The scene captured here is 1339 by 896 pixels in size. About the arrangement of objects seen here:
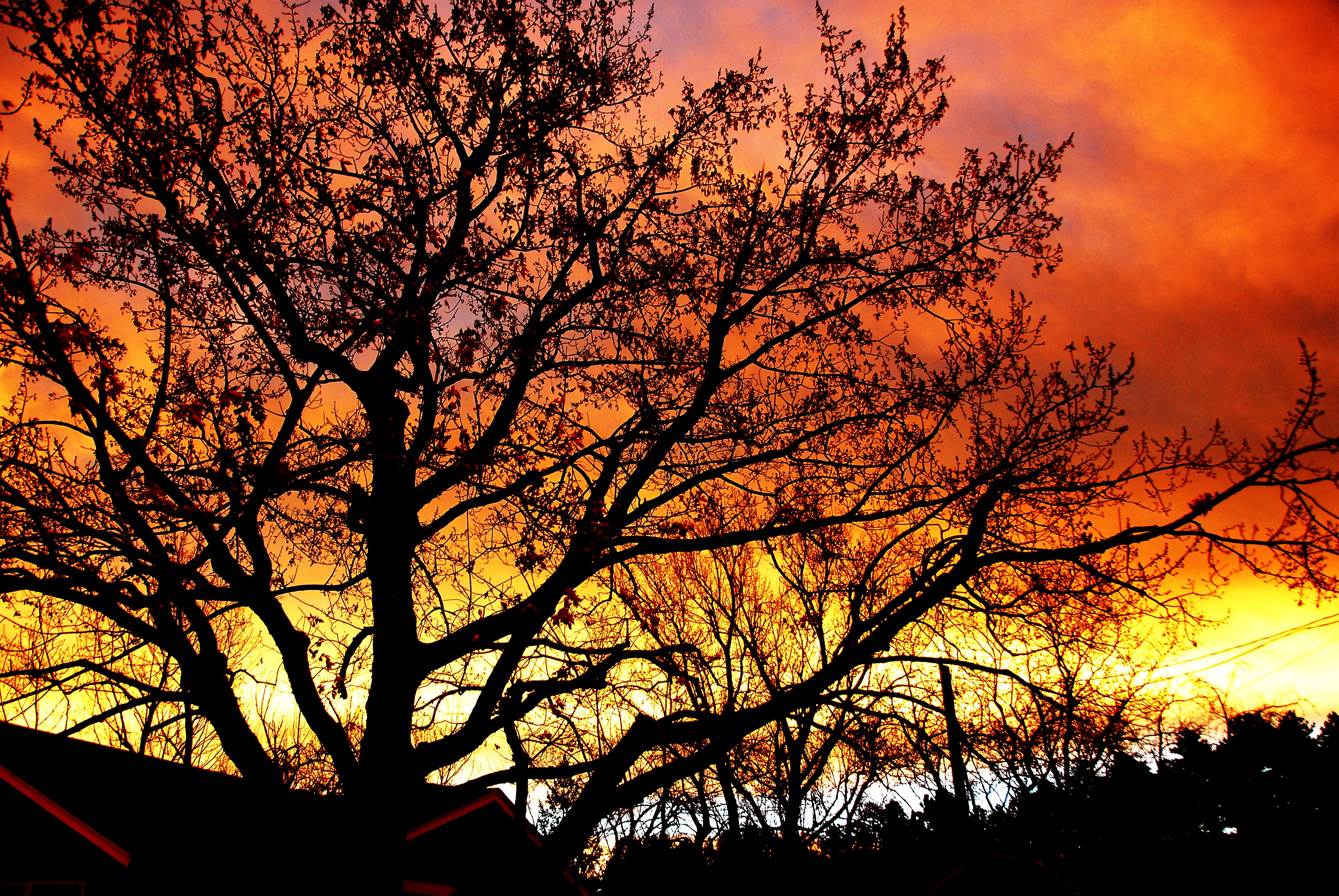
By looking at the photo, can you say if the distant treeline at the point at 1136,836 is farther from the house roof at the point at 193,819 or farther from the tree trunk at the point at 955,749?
the tree trunk at the point at 955,749

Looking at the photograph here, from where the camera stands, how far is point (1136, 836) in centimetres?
3484

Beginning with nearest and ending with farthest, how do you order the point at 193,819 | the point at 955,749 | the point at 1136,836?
the point at 955,749 < the point at 193,819 < the point at 1136,836

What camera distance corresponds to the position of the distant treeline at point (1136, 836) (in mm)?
26516

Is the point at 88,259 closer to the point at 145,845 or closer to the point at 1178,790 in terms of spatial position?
the point at 145,845

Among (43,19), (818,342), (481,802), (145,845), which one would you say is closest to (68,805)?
(145,845)

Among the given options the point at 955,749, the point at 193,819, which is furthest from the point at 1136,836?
the point at 193,819

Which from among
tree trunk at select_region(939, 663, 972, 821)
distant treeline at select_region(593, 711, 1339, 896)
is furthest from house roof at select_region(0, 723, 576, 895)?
distant treeline at select_region(593, 711, 1339, 896)

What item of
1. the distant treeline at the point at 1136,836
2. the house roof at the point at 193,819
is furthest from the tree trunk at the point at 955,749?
the distant treeline at the point at 1136,836

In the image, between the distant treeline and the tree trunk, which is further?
the distant treeline

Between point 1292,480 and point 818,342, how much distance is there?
5.01m

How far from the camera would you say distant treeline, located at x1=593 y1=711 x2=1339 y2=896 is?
2652 centimetres

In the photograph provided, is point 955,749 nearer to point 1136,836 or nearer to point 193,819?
point 193,819

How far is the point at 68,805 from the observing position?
11172 mm

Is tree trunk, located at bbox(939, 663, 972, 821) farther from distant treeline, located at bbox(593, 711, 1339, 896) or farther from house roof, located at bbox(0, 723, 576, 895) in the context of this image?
distant treeline, located at bbox(593, 711, 1339, 896)
